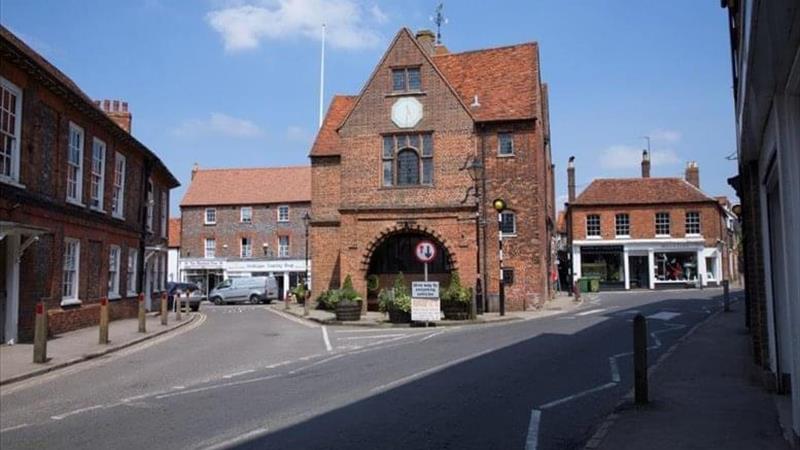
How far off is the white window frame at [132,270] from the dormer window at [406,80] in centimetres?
1348

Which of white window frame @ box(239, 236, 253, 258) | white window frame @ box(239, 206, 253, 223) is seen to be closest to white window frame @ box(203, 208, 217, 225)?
white window frame @ box(239, 206, 253, 223)

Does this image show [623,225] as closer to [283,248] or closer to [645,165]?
[645,165]

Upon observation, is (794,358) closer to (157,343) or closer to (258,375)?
(258,375)

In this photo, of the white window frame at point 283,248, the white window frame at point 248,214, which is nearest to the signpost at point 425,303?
the white window frame at point 283,248

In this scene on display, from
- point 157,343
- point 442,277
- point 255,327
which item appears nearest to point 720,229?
point 442,277

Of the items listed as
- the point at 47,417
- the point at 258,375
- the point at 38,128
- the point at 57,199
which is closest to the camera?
the point at 47,417

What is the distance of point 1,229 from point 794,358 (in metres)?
14.9

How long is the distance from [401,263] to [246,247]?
99.5 feet

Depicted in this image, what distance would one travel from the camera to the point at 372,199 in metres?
31.8

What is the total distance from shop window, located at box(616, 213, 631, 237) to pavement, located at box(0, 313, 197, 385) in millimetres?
39167

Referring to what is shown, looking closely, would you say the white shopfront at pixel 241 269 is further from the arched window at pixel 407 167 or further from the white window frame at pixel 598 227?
the arched window at pixel 407 167

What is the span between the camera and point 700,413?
845 cm

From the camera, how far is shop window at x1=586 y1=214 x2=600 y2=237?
54.4 metres

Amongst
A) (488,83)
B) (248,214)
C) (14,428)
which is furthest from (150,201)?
(248,214)
